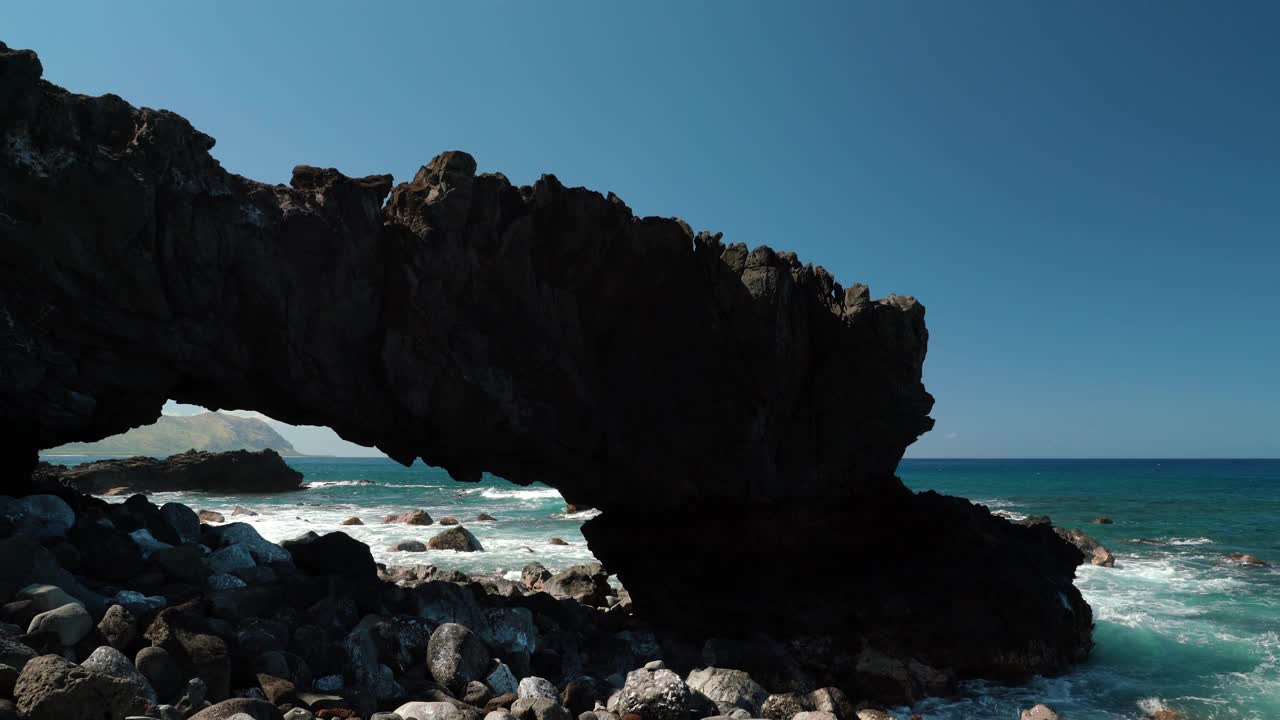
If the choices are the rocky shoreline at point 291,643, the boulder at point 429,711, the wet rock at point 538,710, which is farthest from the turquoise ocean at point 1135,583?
the boulder at point 429,711

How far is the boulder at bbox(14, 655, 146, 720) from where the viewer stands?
20.1 feet

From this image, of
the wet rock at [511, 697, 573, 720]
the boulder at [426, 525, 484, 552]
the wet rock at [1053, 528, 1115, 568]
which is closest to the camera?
the wet rock at [511, 697, 573, 720]

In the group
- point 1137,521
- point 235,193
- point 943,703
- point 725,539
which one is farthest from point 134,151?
point 1137,521

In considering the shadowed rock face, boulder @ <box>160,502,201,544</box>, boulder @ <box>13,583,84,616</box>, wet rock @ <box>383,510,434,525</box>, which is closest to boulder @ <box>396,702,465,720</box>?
boulder @ <box>13,583,84,616</box>

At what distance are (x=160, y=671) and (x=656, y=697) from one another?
21.5ft

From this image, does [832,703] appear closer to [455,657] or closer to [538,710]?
[538,710]

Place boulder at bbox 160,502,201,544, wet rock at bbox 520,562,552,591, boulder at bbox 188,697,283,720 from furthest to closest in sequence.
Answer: wet rock at bbox 520,562,552,591 < boulder at bbox 160,502,201,544 < boulder at bbox 188,697,283,720

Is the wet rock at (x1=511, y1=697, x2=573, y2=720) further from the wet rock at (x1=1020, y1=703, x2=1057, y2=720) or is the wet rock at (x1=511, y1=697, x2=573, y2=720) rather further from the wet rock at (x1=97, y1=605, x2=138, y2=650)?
the wet rock at (x1=1020, y1=703, x2=1057, y2=720)

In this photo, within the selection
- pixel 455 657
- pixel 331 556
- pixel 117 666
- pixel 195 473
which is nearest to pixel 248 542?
pixel 331 556

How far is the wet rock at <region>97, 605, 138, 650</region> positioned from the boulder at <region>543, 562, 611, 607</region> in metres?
11.4

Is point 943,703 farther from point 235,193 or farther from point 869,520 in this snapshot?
point 235,193

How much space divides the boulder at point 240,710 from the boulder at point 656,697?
501cm

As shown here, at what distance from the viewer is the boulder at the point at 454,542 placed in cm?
2859

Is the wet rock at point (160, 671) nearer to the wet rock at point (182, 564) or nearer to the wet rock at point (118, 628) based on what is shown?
the wet rock at point (118, 628)
